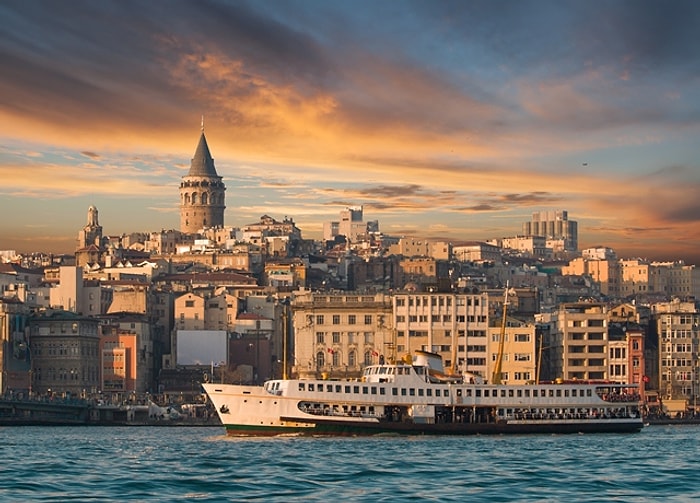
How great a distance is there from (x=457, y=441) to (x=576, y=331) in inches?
1928

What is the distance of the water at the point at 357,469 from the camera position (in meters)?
57.9

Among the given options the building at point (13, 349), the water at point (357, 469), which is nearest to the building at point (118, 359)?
the building at point (13, 349)

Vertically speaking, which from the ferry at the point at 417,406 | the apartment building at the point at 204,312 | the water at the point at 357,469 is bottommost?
the water at the point at 357,469

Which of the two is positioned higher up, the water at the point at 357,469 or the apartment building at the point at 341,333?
the apartment building at the point at 341,333

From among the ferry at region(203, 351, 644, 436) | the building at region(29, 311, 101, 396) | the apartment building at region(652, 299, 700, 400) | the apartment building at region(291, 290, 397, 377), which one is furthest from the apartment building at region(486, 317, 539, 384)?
the building at region(29, 311, 101, 396)

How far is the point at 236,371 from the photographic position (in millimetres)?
149875

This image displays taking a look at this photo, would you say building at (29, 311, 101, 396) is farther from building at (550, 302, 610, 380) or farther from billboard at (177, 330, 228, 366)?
building at (550, 302, 610, 380)

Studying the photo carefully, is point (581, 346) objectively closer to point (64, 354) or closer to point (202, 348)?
point (202, 348)

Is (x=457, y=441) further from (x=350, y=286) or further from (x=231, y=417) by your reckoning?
(x=350, y=286)

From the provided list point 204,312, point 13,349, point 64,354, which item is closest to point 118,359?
point 64,354

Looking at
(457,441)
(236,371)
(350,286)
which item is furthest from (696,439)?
(350,286)

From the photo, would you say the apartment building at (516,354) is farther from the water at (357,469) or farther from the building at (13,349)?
the building at (13,349)

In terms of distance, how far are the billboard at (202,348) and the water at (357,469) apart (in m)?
60.1

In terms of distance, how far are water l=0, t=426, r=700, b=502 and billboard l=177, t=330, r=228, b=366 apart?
60.1 meters
